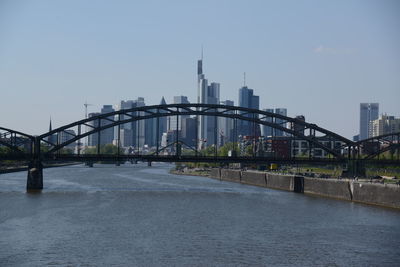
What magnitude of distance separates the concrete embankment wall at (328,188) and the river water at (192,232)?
589cm

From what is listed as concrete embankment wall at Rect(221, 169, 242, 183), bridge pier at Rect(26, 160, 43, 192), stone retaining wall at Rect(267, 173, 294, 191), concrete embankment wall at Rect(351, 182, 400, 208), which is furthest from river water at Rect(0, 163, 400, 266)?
concrete embankment wall at Rect(221, 169, 242, 183)

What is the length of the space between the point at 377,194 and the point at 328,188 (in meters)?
15.9

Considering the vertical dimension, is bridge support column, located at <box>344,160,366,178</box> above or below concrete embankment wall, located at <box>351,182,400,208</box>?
above

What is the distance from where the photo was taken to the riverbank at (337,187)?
251ft

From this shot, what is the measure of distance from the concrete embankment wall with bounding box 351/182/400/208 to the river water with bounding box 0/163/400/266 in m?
1.91

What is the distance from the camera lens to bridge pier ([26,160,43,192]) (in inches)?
3893

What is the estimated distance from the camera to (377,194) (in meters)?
79.1

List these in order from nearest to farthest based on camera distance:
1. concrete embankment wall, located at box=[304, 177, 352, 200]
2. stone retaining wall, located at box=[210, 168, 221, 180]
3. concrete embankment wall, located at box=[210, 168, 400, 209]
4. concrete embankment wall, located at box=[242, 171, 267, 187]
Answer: concrete embankment wall, located at box=[210, 168, 400, 209]
concrete embankment wall, located at box=[304, 177, 352, 200]
concrete embankment wall, located at box=[242, 171, 267, 187]
stone retaining wall, located at box=[210, 168, 221, 180]

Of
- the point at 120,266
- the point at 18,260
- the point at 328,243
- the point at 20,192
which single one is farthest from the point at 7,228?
the point at 20,192

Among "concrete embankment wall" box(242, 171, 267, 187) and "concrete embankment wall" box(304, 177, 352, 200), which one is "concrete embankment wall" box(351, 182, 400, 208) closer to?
"concrete embankment wall" box(304, 177, 352, 200)

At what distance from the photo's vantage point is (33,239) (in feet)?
166

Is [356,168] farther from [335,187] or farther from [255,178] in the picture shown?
[255,178]

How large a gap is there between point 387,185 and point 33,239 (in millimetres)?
44468

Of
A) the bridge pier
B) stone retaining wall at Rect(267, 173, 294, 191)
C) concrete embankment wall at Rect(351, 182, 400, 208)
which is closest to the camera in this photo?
concrete embankment wall at Rect(351, 182, 400, 208)
